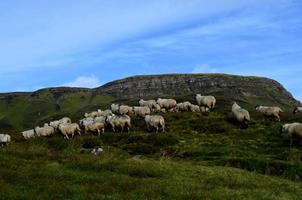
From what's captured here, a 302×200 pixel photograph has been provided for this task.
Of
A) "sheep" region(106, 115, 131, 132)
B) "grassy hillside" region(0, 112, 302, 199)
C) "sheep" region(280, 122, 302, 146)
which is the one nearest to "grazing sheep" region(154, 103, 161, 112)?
"sheep" region(106, 115, 131, 132)

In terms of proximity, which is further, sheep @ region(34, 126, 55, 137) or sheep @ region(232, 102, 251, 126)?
sheep @ region(34, 126, 55, 137)

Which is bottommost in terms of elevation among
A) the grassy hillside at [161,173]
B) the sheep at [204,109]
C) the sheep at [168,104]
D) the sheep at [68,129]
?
the grassy hillside at [161,173]

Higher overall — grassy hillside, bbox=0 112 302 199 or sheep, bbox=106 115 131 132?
sheep, bbox=106 115 131 132

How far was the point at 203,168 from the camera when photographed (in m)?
27.1

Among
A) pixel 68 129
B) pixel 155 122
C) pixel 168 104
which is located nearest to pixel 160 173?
pixel 155 122

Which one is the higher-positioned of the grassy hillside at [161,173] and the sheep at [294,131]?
the sheep at [294,131]

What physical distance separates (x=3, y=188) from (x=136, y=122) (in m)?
37.0

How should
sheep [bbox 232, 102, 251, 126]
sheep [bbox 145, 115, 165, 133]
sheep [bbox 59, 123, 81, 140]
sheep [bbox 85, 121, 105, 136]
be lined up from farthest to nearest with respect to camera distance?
sheep [bbox 85, 121, 105, 136], sheep [bbox 59, 123, 81, 140], sheep [bbox 232, 102, 251, 126], sheep [bbox 145, 115, 165, 133]

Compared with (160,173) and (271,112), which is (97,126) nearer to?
(271,112)

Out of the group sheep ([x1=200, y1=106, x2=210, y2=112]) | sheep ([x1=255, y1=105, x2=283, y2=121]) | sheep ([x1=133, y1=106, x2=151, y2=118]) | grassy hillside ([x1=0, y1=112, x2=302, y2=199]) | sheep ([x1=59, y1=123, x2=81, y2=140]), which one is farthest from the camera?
sheep ([x1=200, y1=106, x2=210, y2=112])

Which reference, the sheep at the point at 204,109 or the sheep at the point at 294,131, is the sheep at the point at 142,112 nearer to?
the sheep at the point at 204,109

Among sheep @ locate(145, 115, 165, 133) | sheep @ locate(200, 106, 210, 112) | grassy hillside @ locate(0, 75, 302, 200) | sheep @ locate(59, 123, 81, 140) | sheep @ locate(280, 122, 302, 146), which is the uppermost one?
sheep @ locate(200, 106, 210, 112)

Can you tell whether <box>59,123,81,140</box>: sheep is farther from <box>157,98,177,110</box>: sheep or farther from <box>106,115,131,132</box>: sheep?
<box>157,98,177,110</box>: sheep

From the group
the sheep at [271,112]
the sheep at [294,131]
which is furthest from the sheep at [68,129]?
the sheep at [294,131]
